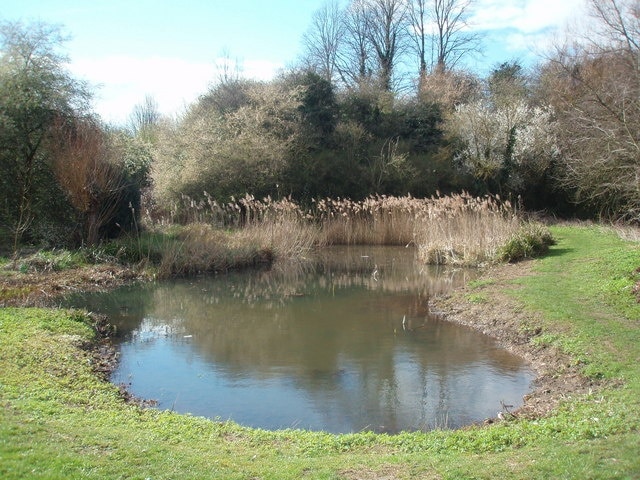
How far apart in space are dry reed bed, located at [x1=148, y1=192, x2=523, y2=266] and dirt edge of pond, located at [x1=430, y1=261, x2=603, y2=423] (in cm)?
195

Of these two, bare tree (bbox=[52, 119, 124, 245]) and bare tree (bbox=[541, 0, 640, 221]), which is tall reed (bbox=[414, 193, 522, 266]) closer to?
bare tree (bbox=[541, 0, 640, 221])

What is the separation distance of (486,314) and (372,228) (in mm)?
11047

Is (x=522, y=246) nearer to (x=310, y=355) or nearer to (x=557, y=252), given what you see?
(x=557, y=252)

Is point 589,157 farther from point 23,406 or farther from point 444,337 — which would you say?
point 23,406

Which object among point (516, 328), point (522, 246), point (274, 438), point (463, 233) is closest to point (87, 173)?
point (463, 233)

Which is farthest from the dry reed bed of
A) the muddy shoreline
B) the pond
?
the muddy shoreline

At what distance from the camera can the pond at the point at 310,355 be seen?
23.4ft

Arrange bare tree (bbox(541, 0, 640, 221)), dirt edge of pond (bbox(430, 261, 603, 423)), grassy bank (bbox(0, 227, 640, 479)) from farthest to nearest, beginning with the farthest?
bare tree (bbox(541, 0, 640, 221)) < dirt edge of pond (bbox(430, 261, 603, 423)) < grassy bank (bbox(0, 227, 640, 479))

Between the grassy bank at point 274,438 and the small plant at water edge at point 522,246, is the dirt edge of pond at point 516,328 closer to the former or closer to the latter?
the grassy bank at point 274,438

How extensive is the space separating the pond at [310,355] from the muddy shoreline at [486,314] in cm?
25

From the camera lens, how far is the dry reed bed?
16.8 metres

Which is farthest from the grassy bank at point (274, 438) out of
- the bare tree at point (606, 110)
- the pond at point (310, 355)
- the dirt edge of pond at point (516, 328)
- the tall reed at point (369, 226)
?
the tall reed at point (369, 226)

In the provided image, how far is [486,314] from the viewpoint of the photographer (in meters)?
11.1

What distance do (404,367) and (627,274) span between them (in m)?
5.21
